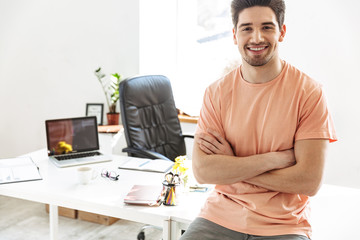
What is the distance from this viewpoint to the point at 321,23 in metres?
3.02

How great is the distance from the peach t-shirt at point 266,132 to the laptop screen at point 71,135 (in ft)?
3.64

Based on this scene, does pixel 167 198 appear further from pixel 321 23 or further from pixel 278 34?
pixel 321 23

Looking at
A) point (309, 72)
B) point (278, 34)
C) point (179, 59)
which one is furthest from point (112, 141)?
point (278, 34)

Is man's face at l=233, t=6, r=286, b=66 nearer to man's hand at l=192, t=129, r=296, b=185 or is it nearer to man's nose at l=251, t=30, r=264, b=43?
man's nose at l=251, t=30, r=264, b=43

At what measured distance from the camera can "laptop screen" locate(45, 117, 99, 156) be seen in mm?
2379

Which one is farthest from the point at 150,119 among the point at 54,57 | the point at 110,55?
the point at 54,57

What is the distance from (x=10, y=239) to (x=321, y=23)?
2853 millimetres

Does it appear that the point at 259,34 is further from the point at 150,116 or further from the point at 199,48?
the point at 199,48

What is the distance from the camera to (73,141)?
2428 millimetres

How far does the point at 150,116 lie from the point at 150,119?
22mm

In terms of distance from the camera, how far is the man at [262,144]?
4.75 feet

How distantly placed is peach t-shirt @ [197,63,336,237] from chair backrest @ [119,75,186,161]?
112cm

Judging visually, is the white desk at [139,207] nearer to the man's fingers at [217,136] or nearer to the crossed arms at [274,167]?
the crossed arms at [274,167]

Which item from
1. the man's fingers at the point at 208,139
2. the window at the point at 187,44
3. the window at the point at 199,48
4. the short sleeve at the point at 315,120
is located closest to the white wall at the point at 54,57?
the window at the point at 187,44
